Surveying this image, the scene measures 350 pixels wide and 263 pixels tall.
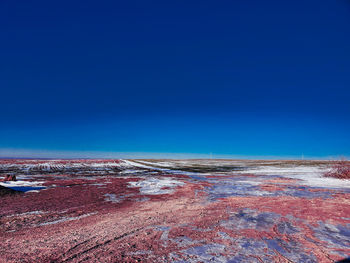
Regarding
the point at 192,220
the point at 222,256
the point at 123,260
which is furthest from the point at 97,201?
the point at 222,256

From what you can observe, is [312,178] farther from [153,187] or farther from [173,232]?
[173,232]

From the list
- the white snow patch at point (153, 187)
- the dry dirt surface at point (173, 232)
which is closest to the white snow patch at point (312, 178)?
the dry dirt surface at point (173, 232)

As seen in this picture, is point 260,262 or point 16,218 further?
point 16,218

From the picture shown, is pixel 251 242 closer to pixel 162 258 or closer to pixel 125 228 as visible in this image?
pixel 162 258

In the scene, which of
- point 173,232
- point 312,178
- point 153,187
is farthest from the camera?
point 312,178

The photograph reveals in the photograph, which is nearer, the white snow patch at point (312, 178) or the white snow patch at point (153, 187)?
the white snow patch at point (153, 187)

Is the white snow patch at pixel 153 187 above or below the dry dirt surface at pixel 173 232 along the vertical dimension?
below

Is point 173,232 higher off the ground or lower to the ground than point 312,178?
lower

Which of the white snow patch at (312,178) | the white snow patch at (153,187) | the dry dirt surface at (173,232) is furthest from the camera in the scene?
the white snow patch at (312,178)

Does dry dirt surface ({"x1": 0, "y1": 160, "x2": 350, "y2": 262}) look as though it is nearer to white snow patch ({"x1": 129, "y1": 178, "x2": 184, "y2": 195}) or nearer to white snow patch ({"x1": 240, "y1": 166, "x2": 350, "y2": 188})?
white snow patch ({"x1": 129, "y1": 178, "x2": 184, "y2": 195})

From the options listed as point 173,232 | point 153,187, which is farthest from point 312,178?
point 173,232

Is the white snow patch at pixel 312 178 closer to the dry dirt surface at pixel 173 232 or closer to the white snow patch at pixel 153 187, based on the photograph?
the dry dirt surface at pixel 173 232
